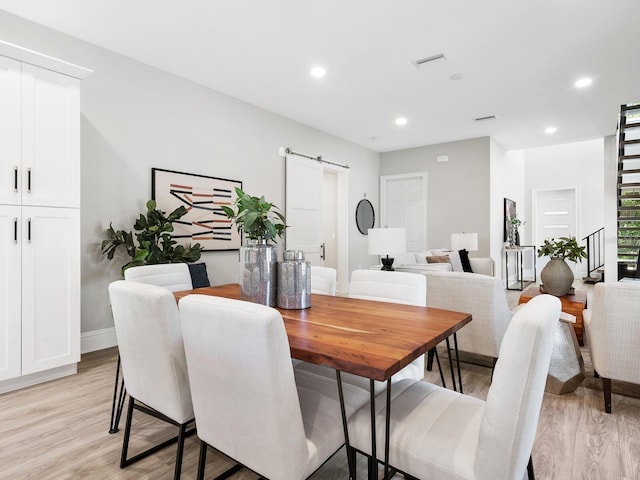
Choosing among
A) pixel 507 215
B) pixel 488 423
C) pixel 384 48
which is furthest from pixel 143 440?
pixel 507 215

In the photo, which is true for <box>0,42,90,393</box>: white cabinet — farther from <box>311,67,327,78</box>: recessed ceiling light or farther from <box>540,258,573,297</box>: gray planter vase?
<box>540,258,573,297</box>: gray planter vase

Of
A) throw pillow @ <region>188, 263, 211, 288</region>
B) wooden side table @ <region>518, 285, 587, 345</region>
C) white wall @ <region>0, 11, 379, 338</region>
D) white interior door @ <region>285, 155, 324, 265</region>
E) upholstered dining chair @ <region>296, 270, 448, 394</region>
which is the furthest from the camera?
white interior door @ <region>285, 155, 324, 265</region>

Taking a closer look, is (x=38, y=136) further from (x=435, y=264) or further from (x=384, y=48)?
(x=435, y=264)

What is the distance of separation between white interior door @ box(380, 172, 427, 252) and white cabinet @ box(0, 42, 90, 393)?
560 cm

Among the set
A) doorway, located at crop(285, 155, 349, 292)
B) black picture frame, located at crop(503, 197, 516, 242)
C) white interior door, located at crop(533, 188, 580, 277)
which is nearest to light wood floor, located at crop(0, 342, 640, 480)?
doorway, located at crop(285, 155, 349, 292)

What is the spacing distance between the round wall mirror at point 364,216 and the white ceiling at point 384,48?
6.84 feet

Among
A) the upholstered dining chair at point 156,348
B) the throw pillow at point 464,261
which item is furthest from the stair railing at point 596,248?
the upholstered dining chair at point 156,348

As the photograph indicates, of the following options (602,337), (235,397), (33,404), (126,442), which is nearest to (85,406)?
(33,404)

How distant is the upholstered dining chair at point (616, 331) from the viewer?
206 cm

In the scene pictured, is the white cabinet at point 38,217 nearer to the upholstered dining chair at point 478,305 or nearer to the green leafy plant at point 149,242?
the green leafy plant at point 149,242

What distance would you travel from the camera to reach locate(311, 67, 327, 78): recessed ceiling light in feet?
12.4

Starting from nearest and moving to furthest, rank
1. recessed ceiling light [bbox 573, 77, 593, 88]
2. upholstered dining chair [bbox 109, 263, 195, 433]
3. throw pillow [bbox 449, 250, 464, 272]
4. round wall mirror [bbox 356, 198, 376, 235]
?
1. upholstered dining chair [bbox 109, 263, 195, 433]
2. recessed ceiling light [bbox 573, 77, 593, 88]
3. throw pillow [bbox 449, 250, 464, 272]
4. round wall mirror [bbox 356, 198, 376, 235]

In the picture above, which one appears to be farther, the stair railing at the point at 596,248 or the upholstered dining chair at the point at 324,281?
the stair railing at the point at 596,248

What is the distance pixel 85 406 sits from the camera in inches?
90.7
